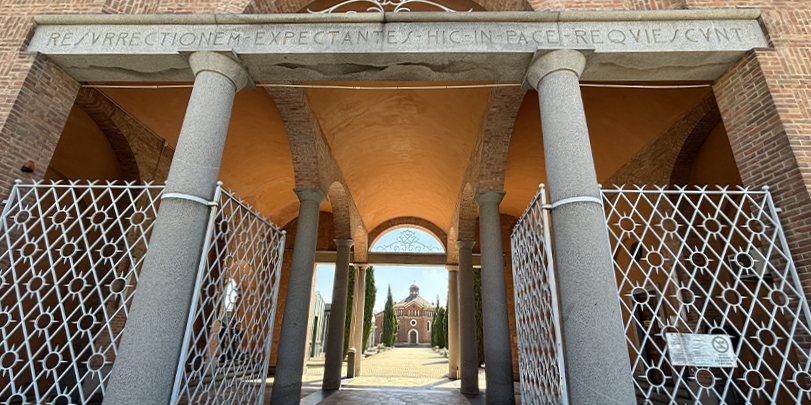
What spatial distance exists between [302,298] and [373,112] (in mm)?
3692

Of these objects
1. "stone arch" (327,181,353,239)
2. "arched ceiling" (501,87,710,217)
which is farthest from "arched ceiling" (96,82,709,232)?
"stone arch" (327,181,353,239)

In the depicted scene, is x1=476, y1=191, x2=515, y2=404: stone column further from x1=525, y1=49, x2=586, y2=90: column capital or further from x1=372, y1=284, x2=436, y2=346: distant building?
x1=372, y1=284, x2=436, y2=346: distant building

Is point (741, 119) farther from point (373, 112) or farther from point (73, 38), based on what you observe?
point (73, 38)

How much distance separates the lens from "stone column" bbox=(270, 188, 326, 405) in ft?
19.4

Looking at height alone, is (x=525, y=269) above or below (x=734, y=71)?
below

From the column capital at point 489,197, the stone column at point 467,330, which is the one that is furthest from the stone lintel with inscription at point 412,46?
the stone column at point 467,330

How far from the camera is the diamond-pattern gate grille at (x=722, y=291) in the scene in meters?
3.32

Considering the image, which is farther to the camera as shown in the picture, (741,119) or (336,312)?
(336,312)

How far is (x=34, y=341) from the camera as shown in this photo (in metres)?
7.12

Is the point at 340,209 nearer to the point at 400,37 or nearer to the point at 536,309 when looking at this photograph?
the point at 400,37

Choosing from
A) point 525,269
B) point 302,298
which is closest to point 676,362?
point 525,269

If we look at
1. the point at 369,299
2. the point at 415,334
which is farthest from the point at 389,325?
the point at 369,299

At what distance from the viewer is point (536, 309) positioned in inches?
164

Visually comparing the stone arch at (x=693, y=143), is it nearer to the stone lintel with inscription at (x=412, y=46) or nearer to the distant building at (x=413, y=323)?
the stone lintel with inscription at (x=412, y=46)
